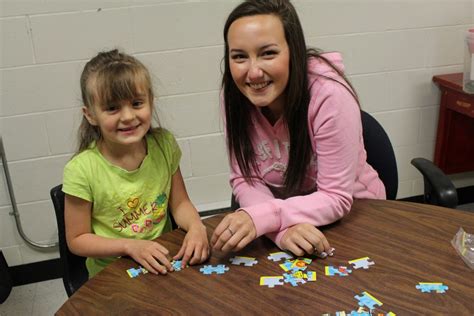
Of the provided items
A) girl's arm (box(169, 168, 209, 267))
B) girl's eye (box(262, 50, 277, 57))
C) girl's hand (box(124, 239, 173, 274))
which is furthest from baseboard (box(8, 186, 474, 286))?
girl's eye (box(262, 50, 277, 57))

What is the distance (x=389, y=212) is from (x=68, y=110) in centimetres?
180

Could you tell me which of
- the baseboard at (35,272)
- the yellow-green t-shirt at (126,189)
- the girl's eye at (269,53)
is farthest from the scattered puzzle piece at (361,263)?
the baseboard at (35,272)

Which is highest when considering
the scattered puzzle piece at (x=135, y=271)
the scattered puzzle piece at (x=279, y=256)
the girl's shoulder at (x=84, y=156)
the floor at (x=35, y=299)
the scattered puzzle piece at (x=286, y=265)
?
the girl's shoulder at (x=84, y=156)

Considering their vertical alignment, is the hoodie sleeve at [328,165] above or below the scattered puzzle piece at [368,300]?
above

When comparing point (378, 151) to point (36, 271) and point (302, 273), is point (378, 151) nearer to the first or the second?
point (302, 273)

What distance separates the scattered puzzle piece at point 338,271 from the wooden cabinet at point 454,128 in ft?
6.54

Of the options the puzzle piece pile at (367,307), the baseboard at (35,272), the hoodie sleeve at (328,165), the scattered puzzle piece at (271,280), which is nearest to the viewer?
the puzzle piece pile at (367,307)

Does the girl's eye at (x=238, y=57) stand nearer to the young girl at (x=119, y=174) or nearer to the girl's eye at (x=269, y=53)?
the girl's eye at (x=269, y=53)

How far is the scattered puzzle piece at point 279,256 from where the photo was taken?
4.39 ft

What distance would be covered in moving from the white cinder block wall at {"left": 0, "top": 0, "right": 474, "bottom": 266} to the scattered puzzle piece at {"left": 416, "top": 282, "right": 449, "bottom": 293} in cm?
182

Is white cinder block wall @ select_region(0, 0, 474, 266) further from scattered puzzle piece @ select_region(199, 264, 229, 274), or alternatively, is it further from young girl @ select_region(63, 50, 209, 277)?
scattered puzzle piece @ select_region(199, 264, 229, 274)

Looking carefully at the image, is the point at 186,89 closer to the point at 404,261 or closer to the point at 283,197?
the point at 283,197

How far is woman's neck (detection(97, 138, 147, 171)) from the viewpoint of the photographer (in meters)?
1.67

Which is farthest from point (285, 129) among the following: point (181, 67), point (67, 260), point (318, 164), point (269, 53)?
point (181, 67)
